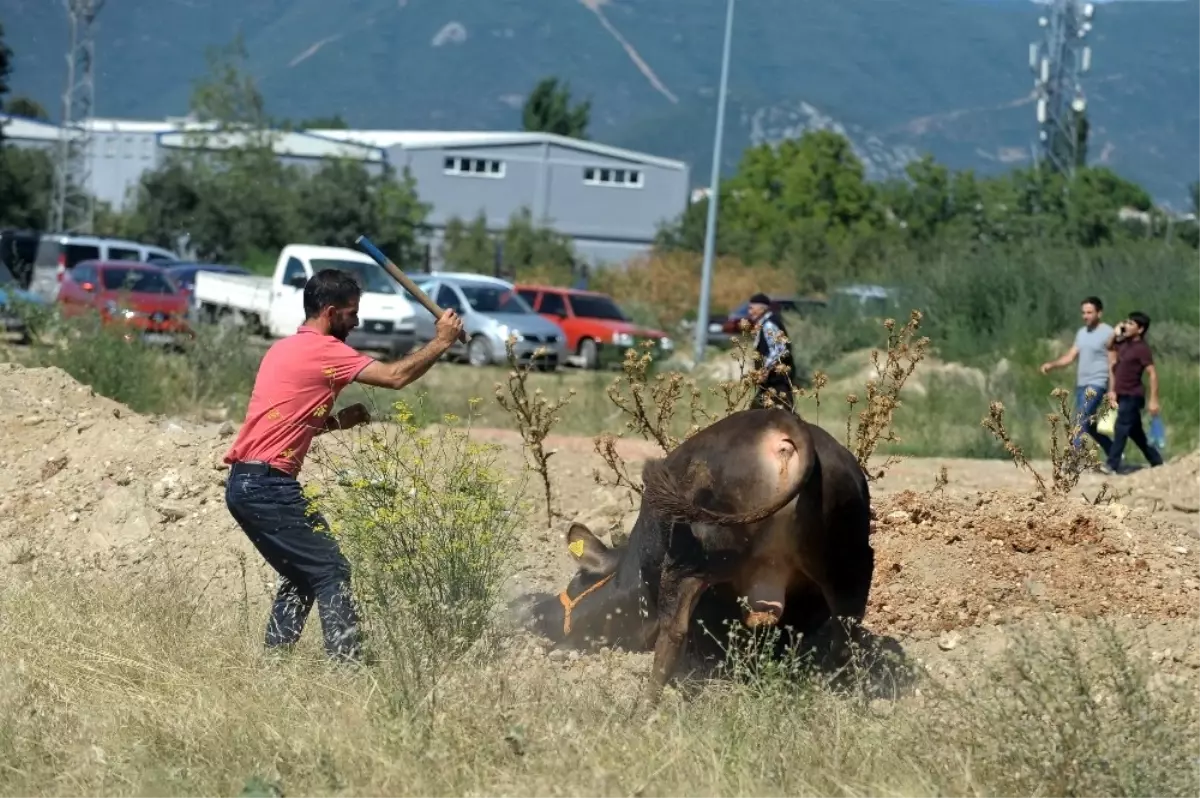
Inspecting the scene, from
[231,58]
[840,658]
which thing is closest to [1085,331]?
[840,658]

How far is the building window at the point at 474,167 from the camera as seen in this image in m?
85.0

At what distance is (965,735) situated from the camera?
19.2ft

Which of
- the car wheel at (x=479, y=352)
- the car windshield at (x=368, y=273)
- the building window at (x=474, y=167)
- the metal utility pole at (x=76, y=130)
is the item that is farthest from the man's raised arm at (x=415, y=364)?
the building window at (x=474, y=167)

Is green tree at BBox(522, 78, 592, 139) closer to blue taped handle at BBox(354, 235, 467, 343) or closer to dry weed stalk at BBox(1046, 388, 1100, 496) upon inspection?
dry weed stalk at BBox(1046, 388, 1100, 496)

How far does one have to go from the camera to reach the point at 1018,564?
912 centimetres

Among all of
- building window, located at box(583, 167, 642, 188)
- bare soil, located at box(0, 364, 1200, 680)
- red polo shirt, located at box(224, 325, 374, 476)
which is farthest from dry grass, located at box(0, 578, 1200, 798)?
building window, located at box(583, 167, 642, 188)

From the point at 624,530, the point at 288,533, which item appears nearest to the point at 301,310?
the point at 624,530

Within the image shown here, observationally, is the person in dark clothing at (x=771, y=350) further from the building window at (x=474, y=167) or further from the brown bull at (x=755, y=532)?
the building window at (x=474, y=167)

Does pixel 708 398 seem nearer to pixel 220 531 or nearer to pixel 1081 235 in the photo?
pixel 220 531

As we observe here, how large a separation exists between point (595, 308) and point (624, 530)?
82.1 ft

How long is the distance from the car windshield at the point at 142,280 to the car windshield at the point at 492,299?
16.9 ft

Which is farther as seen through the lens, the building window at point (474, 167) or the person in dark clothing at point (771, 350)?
the building window at point (474, 167)

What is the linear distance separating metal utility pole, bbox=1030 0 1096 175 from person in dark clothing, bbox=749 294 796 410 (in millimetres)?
50333

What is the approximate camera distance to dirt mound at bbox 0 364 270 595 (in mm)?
10328
